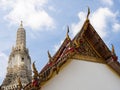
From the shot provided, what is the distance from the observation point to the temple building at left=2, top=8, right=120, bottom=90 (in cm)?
1037

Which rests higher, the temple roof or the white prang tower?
the white prang tower

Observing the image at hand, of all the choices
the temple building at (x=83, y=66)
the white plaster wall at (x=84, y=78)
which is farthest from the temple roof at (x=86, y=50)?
the white plaster wall at (x=84, y=78)

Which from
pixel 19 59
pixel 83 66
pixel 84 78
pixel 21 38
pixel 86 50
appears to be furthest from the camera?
pixel 21 38

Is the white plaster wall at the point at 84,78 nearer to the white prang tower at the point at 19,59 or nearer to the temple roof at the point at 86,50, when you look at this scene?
the temple roof at the point at 86,50

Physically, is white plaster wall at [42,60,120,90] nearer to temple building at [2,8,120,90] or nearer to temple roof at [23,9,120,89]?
temple building at [2,8,120,90]

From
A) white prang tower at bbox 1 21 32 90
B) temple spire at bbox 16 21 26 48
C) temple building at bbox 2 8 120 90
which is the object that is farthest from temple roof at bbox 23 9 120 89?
temple spire at bbox 16 21 26 48

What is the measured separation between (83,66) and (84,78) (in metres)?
0.46

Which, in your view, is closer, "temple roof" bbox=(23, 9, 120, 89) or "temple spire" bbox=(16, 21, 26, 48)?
"temple roof" bbox=(23, 9, 120, 89)

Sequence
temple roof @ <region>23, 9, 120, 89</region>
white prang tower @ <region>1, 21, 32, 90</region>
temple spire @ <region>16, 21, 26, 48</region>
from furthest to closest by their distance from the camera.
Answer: temple spire @ <region>16, 21, 26, 48</region> < white prang tower @ <region>1, 21, 32, 90</region> < temple roof @ <region>23, 9, 120, 89</region>

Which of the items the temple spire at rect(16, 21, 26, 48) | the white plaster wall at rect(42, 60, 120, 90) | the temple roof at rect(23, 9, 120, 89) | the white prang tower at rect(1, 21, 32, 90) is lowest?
the white plaster wall at rect(42, 60, 120, 90)

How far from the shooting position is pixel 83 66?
1125cm

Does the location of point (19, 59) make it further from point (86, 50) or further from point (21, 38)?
point (86, 50)

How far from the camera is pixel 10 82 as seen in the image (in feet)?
184

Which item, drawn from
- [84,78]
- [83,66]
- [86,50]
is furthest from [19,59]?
[84,78]
